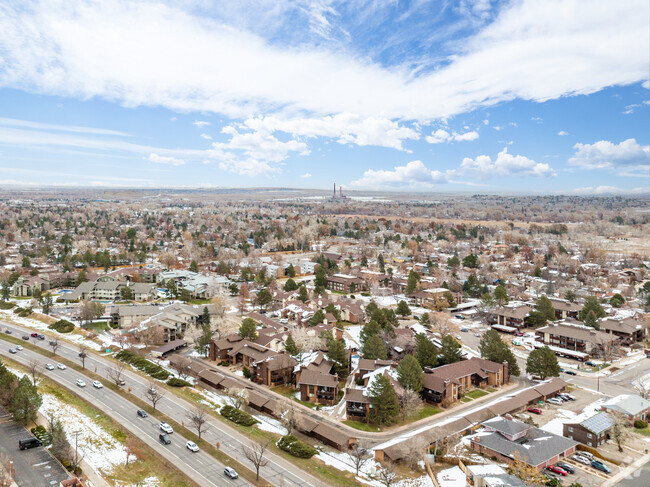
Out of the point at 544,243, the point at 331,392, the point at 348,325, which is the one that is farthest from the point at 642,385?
the point at 544,243

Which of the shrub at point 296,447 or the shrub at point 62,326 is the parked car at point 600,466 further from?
the shrub at point 62,326

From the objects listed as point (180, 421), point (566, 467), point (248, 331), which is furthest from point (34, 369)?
point (566, 467)

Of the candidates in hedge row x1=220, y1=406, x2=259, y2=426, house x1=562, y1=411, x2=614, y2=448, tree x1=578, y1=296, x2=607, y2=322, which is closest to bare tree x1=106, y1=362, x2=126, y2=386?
hedge row x1=220, y1=406, x2=259, y2=426

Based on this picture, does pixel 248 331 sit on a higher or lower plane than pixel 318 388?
higher

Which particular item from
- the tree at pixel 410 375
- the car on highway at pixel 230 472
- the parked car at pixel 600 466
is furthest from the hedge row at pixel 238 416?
the parked car at pixel 600 466

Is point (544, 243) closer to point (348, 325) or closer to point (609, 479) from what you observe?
point (348, 325)

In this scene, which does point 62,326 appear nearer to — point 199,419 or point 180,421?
point 180,421
